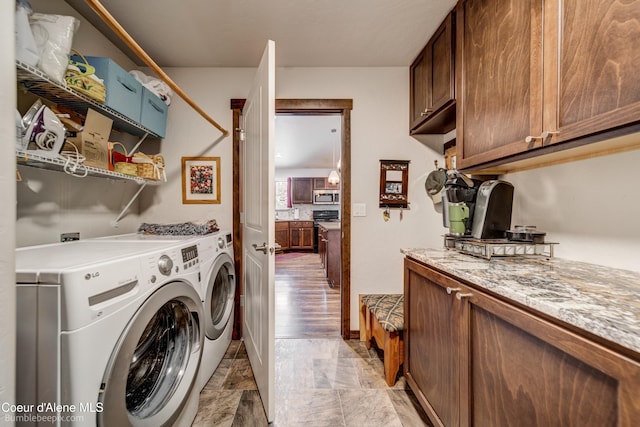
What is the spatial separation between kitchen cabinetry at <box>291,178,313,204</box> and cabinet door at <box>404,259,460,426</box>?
20.0ft

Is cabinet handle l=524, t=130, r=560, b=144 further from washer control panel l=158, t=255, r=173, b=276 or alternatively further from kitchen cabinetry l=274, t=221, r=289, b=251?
kitchen cabinetry l=274, t=221, r=289, b=251

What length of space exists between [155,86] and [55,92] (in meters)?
0.74

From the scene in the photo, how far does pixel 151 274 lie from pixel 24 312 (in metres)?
0.34

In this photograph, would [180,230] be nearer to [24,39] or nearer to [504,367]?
[24,39]

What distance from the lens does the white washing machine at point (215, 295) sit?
1511mm

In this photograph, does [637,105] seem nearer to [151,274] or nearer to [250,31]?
[151,274]

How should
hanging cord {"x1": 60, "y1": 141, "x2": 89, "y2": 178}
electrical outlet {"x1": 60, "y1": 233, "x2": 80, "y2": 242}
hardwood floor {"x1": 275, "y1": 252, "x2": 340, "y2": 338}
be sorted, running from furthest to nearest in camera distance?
hardwood floor {"x1": 275, "y1": 252, "x2": 340, "y2": 338} → electrical outlet {"x1": 60, "y1": 233, "x2": 80, "y2": 242} → hanging cord {"x1": 60, "y1": 141, "x2": 89, "y2": 178}

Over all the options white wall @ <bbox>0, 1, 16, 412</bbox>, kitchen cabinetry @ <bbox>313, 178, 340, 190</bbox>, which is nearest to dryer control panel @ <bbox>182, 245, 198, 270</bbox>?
white wall @ <bbox>0, 1, 16, 412</bbox>

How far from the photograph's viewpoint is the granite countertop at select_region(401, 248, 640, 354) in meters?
0.56

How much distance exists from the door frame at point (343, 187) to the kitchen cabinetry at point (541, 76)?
37.0 inches

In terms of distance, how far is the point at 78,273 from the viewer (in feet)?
2.32

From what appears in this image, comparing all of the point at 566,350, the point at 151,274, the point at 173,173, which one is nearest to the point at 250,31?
the point at 173,173

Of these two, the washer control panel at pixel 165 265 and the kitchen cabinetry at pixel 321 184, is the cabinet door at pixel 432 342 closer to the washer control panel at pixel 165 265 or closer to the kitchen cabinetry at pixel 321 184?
the washer control panel at pixel 165 265

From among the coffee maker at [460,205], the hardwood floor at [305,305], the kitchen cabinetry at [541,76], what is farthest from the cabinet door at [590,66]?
the hardwood floor at [305,305]
